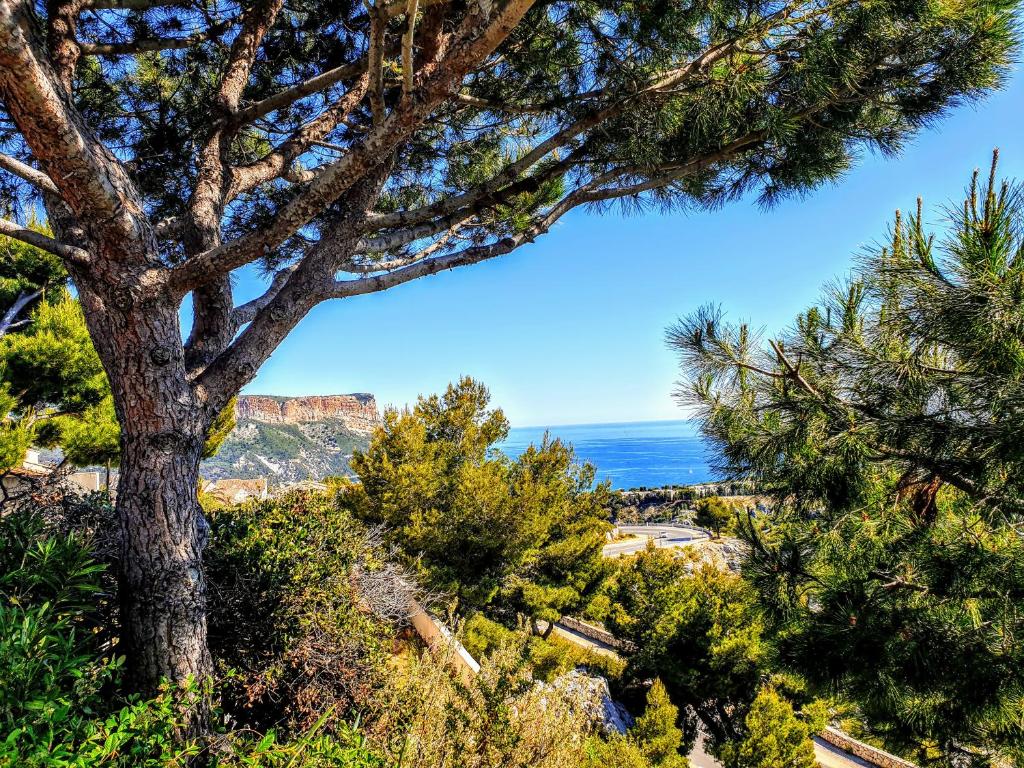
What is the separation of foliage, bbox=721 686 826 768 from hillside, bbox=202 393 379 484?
31115 millimetres

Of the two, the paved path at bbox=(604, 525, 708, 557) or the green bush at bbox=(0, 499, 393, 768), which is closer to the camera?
the green bush at bbox=(0, 499, 393, 768)

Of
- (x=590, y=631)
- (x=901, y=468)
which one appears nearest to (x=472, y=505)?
(x=901, y=468)

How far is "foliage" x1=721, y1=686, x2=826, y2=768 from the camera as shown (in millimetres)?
A: 6047

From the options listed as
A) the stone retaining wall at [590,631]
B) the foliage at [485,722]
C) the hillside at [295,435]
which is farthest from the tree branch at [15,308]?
the hillside at [295,435]

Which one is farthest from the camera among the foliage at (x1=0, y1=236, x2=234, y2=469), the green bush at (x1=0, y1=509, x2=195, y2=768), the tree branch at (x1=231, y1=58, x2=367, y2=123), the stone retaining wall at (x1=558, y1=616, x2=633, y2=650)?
the stone retaining wall at (x1=558, y1=616, x2=633, y2=650)

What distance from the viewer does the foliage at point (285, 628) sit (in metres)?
2.50

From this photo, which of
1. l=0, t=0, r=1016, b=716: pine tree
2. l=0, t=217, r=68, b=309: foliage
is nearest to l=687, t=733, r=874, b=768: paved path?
l=0, t=0, r=1016, b=716: pine tree

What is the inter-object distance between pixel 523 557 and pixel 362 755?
7.08 m

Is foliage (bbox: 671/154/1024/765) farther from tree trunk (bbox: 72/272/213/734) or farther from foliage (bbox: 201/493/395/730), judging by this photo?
tree trunk (bbox: 72/272/213/734)

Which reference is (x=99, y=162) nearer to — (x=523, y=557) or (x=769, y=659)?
(x=769, y=659)

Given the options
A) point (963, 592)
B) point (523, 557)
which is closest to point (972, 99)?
point (963, 592)

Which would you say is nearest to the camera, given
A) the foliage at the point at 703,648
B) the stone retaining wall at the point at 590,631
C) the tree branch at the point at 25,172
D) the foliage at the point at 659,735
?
the tree branch at the point at 25,172

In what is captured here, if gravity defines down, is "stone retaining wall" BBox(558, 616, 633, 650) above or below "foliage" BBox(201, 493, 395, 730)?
below

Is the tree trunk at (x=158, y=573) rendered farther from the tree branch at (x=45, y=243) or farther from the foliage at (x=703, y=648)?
the foliage at (x=703, y=648)
